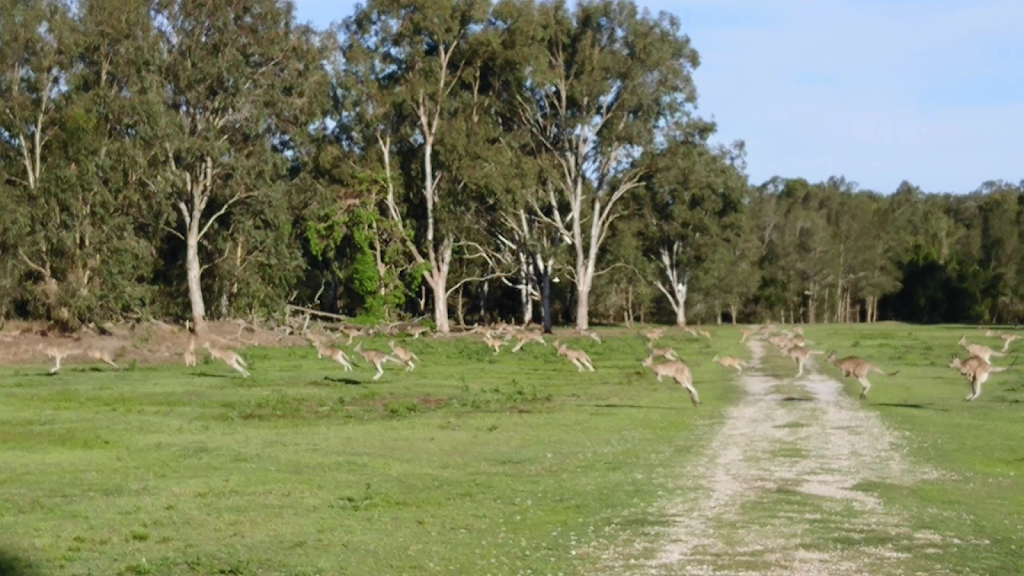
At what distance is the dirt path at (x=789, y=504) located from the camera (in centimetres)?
1159

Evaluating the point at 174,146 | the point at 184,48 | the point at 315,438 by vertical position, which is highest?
the point at 184,48

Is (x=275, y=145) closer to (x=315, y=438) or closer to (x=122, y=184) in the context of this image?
(x=122, y=184)

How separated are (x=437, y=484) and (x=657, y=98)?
54.2 meters

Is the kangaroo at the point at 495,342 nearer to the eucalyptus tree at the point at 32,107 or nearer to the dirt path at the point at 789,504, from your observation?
the eucalyptus tree at the point at 32,107

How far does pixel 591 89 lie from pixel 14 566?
192ft

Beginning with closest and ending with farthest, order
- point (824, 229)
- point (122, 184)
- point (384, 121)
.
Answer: point (122, 184) → point (384, 121) → point (824, 229)

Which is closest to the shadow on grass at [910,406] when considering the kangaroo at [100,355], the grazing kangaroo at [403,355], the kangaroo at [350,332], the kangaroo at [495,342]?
the grazing kangaroo at [403,355]

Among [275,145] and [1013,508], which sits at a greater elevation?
[275,145]

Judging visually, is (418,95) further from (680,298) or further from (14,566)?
(14,566)

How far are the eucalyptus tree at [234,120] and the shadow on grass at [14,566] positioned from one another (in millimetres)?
42886

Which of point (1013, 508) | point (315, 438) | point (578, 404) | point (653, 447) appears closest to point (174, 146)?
point (578, 404)

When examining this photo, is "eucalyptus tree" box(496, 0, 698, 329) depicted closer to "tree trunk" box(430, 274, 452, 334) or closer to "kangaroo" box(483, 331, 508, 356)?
"tree trunk" box(430, 274, 452, 334)

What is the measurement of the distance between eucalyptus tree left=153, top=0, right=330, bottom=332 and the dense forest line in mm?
113

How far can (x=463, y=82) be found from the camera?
70.7 meters
